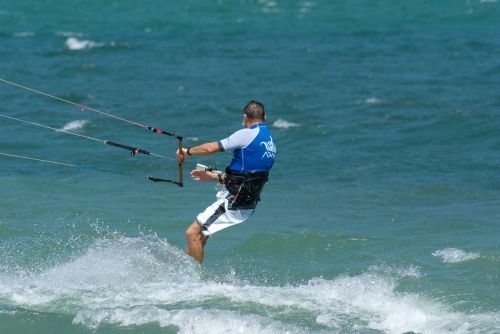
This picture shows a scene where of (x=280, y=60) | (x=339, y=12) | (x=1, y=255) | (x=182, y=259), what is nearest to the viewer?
(x=182, y=259)

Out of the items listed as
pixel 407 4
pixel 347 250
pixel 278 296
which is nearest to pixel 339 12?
pixel 407 4

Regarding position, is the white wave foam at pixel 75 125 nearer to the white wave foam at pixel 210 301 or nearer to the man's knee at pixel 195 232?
the white wave foam at pixel 210 301

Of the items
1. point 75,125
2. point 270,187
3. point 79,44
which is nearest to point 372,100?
point 75,125

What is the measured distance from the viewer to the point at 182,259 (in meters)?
12.1

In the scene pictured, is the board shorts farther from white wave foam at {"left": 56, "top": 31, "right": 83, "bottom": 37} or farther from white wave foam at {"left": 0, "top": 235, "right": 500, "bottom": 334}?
white wave foam at {"left": 56, "top": 31, "right": 83, "bottom": 37}

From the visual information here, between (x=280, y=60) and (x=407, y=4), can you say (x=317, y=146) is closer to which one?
(x=280, y=60)

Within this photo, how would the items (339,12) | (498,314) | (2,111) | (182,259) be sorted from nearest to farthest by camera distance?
(498,314), (182,259), (2,111), (339,12)

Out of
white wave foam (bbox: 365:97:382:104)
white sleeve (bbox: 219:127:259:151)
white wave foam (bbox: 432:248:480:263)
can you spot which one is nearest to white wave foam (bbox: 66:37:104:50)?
white wave foam (bbox: 365:97:382:104)

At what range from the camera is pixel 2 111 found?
23594 mm

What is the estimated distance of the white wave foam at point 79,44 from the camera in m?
33.9

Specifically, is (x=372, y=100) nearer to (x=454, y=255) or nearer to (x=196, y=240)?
(x=454, y=255)

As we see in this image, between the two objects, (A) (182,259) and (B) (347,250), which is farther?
(B) (347,250)

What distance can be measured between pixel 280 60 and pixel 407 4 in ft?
52.9

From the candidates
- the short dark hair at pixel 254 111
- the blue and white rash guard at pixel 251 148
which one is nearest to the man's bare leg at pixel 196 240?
the blue and white rash guard at pixel 251 148
